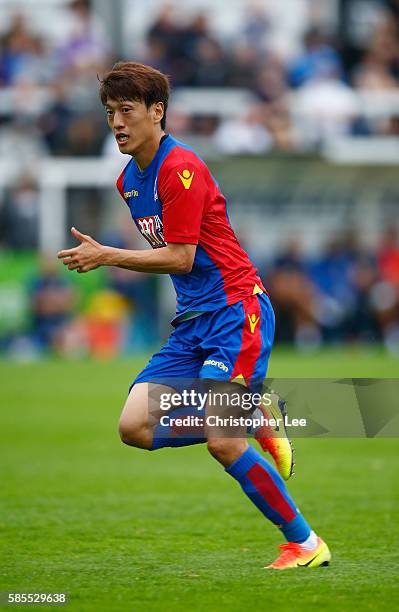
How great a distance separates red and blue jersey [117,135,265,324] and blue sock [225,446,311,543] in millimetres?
770

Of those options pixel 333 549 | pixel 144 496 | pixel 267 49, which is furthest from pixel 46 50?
pixel 333 549

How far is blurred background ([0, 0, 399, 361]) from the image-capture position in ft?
60.2

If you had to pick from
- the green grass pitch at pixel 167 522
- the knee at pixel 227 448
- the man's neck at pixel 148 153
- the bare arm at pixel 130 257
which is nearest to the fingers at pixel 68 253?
the bare arm at pixel 130 257

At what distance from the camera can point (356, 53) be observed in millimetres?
22453

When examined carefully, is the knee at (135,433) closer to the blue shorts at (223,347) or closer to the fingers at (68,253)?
the blue shorts at (223,347)

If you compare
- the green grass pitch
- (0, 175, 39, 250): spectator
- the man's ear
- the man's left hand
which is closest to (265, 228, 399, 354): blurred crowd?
(0, 175, 39, 250): spectator

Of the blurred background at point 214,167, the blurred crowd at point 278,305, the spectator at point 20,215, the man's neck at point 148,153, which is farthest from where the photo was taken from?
the spectator at point 20,215

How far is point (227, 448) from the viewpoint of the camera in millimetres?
5848

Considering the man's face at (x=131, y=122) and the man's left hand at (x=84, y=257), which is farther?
the man's face at (x=131, y=122)

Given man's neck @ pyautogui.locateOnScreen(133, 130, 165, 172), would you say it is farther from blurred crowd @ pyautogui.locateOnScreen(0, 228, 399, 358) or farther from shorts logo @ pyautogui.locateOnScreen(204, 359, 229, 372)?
blurred crowd @ pyautogui.locateOnScreen(0, 228, 399, 358)

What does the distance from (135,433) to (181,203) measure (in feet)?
3.64

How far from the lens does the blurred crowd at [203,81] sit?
1923 cm

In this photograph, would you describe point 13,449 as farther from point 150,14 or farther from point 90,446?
point 150,14

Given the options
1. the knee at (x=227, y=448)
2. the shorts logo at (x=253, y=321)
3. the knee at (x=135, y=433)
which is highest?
the shorts logo at (x=253, y=321)
